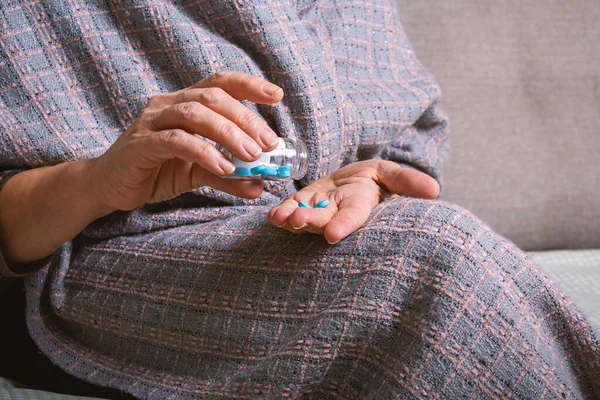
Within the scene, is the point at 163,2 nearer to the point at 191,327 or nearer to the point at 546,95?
the point at 191,327

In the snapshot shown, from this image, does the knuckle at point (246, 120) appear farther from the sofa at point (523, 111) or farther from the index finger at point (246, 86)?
the sofa at point (523, 111)

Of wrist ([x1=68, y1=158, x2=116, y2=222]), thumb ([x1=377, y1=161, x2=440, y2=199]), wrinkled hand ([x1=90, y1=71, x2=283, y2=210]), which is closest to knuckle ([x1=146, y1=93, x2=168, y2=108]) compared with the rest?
wrinkled hand ([x1=90, y1=71, x2=283, y2=210])

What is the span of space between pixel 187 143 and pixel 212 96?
55 mm

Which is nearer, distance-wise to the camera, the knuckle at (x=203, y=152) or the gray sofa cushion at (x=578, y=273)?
the knuckle at (x=203, y=152)

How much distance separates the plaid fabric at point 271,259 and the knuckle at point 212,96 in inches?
6.1

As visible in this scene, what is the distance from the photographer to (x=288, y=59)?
0.83 m

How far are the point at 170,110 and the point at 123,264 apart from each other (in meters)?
0.24

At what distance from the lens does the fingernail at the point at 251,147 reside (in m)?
0.60

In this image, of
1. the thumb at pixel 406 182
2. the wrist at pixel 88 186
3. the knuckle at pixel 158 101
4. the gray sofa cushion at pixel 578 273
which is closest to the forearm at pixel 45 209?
the wrist at pixel 88 186

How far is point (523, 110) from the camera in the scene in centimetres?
133

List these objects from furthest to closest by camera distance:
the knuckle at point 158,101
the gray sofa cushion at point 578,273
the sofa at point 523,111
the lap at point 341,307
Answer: the sofa at point 523,111 < the gray sofa cushion at point 578,273 < the knuckle at point 158,101 < the lap at point 341,307

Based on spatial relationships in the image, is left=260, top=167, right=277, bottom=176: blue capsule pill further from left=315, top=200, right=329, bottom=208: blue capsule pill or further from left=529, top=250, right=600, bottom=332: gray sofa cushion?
left=529, top=250, right=600, bottom=332: gray sofa cushion

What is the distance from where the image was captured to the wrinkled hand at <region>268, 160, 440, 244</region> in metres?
0.63

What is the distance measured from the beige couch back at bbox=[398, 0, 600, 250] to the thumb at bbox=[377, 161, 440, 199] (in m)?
0.53
